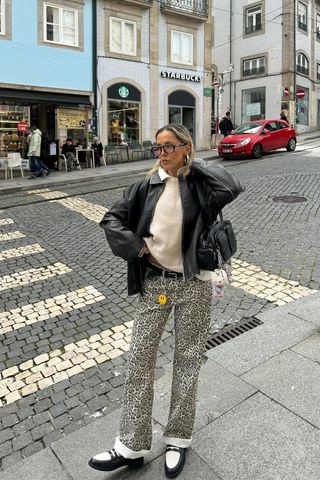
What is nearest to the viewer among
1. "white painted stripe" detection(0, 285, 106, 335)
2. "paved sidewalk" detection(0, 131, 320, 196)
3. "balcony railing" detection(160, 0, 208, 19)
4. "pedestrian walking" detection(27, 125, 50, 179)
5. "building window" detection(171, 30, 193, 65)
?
"white painted stripe" detection(0, 285, 106, 335)

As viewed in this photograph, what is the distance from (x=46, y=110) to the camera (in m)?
19.0

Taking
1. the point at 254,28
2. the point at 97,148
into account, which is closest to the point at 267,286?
the point at 97,148

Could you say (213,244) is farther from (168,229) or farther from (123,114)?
(123,114)

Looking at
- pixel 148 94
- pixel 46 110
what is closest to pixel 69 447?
pixel 46 110

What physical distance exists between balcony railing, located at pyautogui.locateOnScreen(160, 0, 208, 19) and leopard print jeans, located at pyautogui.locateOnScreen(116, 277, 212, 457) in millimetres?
22128

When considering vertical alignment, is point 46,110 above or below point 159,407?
above

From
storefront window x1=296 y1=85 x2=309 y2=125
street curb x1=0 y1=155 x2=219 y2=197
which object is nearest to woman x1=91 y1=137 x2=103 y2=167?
street curb x1=0 y1=155 x2=219 y2=197

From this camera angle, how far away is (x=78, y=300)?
5.28 metres

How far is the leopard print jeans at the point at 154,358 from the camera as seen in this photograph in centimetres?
248

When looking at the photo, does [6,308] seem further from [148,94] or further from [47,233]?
[148,94]

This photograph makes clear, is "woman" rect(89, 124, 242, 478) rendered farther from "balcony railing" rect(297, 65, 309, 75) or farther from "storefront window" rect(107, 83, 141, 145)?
"balcony railing" rect(297, 65, 309, 75)

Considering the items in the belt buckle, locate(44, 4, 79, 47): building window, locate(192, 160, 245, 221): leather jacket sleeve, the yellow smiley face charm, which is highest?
locate(44, 4, 79, 47): building window

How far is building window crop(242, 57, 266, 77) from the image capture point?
32812mm

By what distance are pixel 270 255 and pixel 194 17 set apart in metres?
19.9
